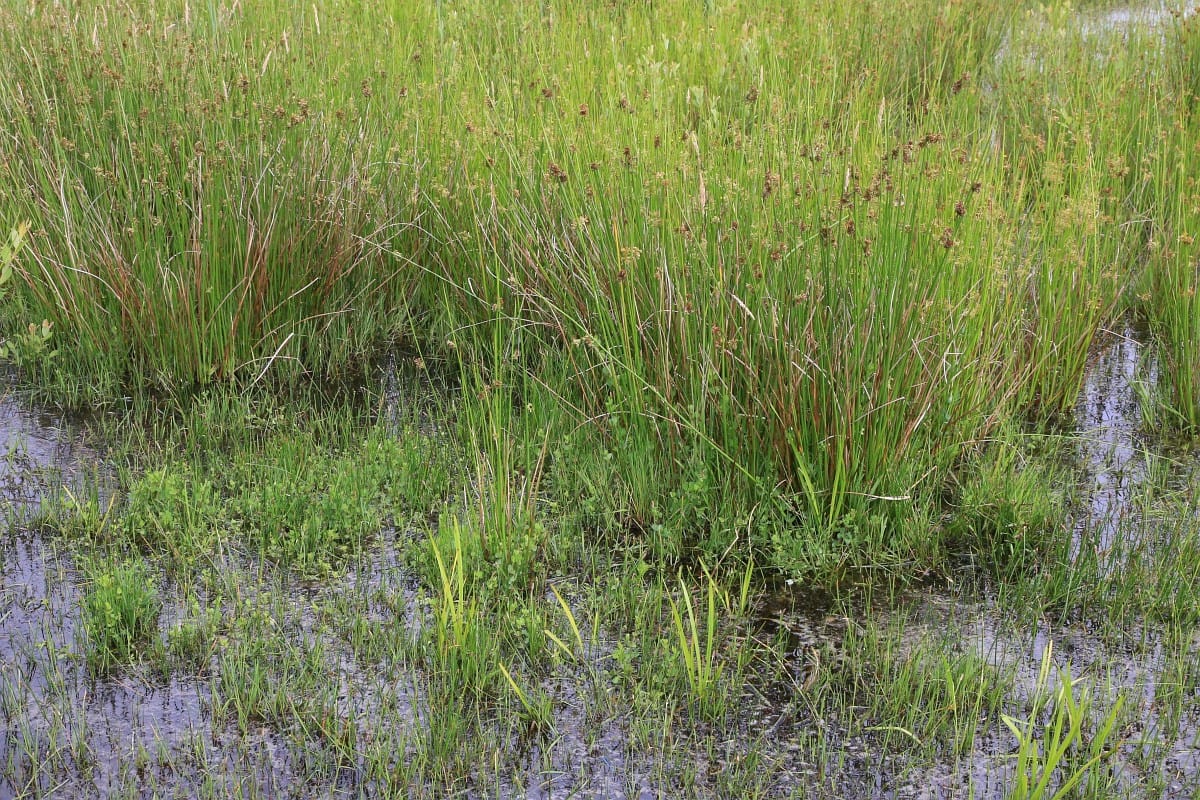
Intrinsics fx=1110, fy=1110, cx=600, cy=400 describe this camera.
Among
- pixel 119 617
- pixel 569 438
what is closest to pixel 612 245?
pixel 569 438

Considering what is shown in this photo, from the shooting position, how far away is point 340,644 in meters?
2.66

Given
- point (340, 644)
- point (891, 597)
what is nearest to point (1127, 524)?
point (891, 597)

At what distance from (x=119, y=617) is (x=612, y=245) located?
5.82ft

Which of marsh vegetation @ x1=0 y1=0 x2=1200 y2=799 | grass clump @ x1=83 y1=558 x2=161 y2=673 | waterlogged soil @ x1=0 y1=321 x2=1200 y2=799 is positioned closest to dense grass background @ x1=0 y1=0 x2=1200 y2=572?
marsh vegetation @ x1=0 y1=0 x2=1200 y2=799

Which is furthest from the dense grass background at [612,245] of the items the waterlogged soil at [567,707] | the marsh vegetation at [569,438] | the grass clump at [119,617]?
the grass clump at [119,617]

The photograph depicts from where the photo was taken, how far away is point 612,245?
11.4 ft

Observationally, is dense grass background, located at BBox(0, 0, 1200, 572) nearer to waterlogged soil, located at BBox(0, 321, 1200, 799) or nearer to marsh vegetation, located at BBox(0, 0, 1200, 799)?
marsh vegetation, located at BBox(0, 0, 1200, 799)

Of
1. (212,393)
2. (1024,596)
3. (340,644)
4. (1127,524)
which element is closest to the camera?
(340,644)

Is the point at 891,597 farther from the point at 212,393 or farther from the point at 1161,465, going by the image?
the point at 212,393

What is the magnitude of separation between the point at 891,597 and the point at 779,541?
0.32 meters

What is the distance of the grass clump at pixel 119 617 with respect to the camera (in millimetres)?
2551

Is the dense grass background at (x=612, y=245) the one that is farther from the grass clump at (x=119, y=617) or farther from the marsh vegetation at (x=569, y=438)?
the grass clump at (x=119, y=617)

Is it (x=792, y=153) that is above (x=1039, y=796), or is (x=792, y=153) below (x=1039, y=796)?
above

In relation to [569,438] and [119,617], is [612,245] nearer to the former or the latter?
[569,438]
